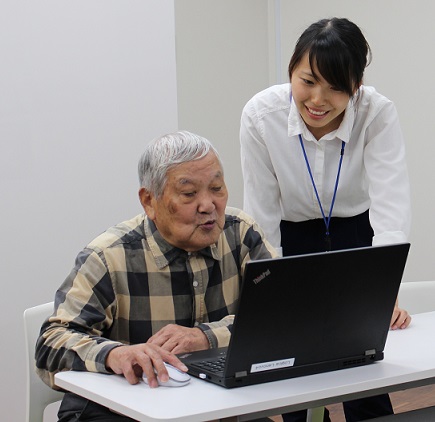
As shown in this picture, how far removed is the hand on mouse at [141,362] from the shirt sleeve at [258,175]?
3.36 feet

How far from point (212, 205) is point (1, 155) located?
143cm

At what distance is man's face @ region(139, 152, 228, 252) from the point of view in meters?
1.92

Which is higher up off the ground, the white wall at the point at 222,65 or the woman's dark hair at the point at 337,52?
the woman's dark hair at the point at 337,52

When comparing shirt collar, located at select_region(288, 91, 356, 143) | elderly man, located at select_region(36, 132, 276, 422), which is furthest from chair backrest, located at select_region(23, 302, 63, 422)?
shirt collar, located at select_region(288, 91, 356, 143)

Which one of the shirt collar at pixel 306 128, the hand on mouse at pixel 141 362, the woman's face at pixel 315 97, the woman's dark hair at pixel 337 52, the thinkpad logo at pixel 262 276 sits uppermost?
the woman's dark hair at pixel 337 52

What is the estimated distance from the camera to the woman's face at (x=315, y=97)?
7.70 feet

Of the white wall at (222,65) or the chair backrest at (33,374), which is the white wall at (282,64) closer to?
the white wall at (222,65)

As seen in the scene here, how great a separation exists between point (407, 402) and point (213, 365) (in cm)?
258

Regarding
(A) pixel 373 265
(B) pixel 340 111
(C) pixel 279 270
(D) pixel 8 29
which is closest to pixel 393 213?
(B) pixel 340 111

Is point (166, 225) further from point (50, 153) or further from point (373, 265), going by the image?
point (50, 153)

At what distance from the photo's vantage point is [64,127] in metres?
Result: 3.27

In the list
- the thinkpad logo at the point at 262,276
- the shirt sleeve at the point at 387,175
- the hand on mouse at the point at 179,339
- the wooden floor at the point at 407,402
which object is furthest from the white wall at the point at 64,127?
the thinkpad logo at the point at 262,276

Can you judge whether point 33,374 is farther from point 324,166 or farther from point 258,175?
point 324,166

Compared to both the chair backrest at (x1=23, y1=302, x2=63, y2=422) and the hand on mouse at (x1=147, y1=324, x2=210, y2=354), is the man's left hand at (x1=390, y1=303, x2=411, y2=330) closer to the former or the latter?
the hand on mouse at (x1=147, y1=324, x2=210, y2=354)
